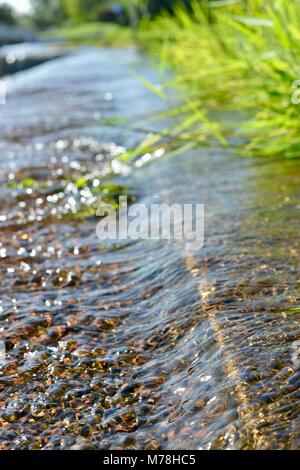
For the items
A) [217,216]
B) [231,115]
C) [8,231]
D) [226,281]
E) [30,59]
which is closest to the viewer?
[226,281]

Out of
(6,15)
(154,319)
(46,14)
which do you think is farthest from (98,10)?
(154,319)

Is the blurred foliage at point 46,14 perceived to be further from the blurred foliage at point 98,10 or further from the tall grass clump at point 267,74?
the tall grass clump at point 267,74

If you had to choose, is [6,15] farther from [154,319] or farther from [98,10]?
[154,319]

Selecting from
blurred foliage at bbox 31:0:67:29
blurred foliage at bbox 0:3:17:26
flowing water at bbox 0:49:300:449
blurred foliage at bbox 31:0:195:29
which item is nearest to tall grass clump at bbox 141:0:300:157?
flowing water at bbox 0:49:300:449

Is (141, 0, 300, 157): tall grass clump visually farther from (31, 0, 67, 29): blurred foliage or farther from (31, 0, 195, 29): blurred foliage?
(31, 0, 67, 29): blurred foliage

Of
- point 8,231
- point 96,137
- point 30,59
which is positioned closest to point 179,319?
point 8,231

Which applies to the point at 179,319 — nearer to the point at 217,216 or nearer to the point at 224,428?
the point at 224,428

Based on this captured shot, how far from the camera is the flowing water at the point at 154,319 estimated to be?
1.25 m

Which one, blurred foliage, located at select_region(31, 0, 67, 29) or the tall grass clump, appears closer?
the tall grass clump

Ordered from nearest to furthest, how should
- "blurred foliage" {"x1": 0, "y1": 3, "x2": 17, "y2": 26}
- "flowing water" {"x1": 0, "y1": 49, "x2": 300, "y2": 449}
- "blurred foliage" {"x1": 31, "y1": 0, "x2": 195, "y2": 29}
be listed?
"flowing water" {"x1": 0, "y1": 49, "x2": 300, "y2": 449} → "blurred foliage" {"x1": 31, "y1": 0, "x2": 195, "y2": 29} → "blurred foliage" {"x1": 0, "y1": 3, "x2": 17, "y2": 26}

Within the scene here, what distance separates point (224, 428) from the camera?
1.16 meters

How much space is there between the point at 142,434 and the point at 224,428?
0.16 meters

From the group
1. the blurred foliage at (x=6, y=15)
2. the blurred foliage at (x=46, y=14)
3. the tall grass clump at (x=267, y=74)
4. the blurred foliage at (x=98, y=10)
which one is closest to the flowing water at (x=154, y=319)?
the tall grass clump at (x=267, y=74)

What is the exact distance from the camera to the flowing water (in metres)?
1.25
